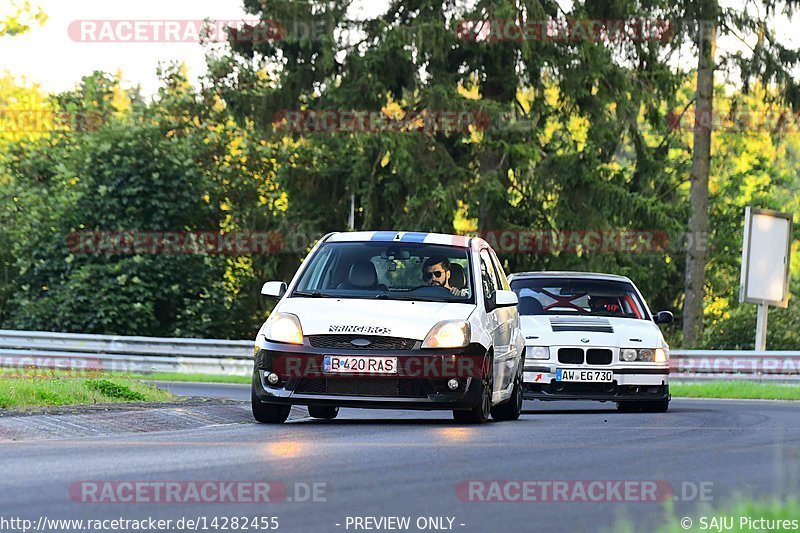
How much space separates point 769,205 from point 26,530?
150 feet

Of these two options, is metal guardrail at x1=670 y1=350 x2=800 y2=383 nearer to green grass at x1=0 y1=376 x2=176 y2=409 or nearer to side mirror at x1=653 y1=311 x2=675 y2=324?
side mirror at x1=653 y1=311 x2=675 y2=324

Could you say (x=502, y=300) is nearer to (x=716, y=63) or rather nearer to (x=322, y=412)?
(x=322, y=412)

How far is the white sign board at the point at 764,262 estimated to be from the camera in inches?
1184

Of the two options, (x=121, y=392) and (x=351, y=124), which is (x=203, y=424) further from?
(x=351, y=124)

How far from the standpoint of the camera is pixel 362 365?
13477 mm

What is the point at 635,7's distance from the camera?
38.5m

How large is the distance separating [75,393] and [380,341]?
416 centimetres

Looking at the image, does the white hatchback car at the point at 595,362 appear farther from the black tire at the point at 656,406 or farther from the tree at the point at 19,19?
the tree at the point at 19,19

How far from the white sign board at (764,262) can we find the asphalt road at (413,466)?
1510 cm

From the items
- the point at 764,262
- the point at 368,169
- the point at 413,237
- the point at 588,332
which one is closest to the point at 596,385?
the point at 588,332

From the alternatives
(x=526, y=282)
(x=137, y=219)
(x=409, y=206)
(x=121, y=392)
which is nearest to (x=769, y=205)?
(x=409, y=206)

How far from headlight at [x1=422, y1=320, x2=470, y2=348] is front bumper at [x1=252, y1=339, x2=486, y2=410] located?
5cm

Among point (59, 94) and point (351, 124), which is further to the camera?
point (59, 94)

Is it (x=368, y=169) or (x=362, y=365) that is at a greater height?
(x=368, y=169)
